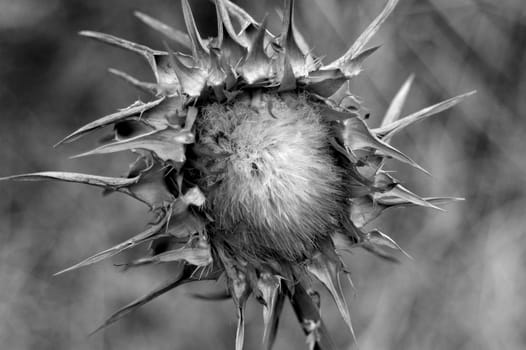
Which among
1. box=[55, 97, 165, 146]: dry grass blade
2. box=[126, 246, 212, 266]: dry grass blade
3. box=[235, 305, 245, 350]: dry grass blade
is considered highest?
box=[55, 97, 165, 146]: dry grass blade

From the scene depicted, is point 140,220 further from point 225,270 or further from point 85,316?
point 225,270

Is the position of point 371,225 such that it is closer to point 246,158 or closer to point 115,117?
point 246,158

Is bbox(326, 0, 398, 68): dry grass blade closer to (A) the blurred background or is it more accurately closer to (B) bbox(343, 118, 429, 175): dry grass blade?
(B) bbox(343, 118, 429, 175): dry grass blade

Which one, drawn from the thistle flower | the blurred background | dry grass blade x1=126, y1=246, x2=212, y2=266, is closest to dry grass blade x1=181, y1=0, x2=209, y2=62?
the thistle flower

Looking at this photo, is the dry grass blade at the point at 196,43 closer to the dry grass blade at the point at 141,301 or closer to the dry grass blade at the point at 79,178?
the dry grass blade at the point at 79,178

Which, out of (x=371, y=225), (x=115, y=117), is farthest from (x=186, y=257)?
(x=371, y=225)

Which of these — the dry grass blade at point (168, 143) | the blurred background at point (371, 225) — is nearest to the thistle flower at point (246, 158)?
the dry grass blade at point (168, 143)
